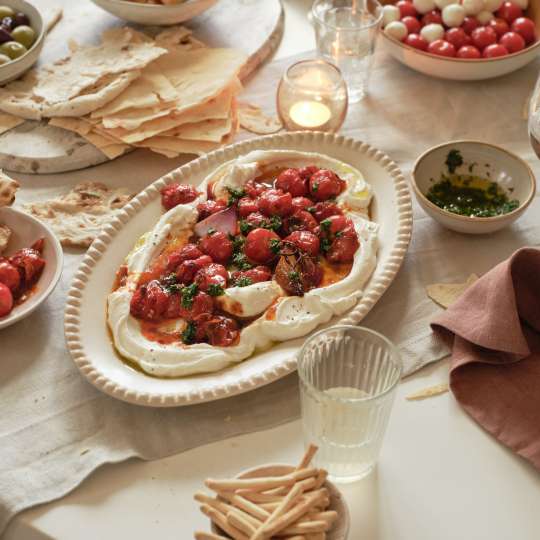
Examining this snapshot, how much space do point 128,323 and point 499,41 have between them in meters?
1.59

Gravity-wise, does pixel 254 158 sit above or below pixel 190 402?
above

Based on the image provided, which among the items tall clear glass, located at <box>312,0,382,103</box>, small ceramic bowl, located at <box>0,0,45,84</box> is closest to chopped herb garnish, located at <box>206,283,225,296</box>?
tall clear glass, located at <box>312,0,382,103</box>

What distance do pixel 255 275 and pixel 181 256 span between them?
0.19 metres

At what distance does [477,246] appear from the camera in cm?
205

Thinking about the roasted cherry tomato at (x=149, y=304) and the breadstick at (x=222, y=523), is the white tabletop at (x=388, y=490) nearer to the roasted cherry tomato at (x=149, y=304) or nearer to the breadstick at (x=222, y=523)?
the breadstick at (x=222, y=523)

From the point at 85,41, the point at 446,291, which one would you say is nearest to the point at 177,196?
the point at 446,291

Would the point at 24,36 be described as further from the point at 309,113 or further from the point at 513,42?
the point at 513,42

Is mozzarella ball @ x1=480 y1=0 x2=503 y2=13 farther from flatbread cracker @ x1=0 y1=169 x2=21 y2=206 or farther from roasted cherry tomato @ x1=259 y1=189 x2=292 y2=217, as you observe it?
Answer: flatbread cracker @ x1=0 y1=169 x2=21 y2=206

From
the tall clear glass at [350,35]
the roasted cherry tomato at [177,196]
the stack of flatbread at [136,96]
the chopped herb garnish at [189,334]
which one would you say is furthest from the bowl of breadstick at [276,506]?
the tall clear glass at [350,35]

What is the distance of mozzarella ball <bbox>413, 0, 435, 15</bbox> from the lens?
2637mm

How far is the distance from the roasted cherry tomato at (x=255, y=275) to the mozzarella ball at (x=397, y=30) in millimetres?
1148

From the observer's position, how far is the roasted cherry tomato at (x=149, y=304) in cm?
173

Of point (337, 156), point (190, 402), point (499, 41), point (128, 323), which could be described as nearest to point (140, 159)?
point (337, 156)

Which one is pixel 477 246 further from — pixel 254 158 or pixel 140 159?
pixel 140 159
